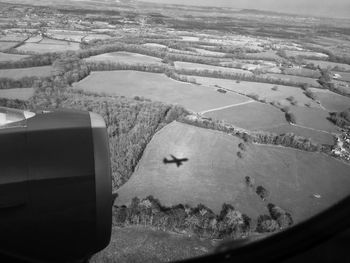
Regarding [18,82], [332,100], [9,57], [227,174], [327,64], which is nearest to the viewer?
[227,174]

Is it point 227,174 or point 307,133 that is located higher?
point 227,174

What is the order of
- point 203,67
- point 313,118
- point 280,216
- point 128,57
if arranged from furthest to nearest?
point 128,57, point 203,67, point 313,118, point 280,216

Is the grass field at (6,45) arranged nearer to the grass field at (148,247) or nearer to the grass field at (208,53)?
the grass field at (208,53)

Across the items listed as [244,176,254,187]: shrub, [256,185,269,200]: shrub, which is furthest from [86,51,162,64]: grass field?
[256,185,269,200]: shrub

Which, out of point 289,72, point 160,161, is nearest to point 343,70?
point 289,72

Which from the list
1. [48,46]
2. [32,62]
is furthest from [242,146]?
[48,46]

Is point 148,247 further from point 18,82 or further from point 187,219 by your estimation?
point 18,82

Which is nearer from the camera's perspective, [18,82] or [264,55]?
[18,82]

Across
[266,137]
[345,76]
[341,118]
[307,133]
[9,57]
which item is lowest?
[345,76]

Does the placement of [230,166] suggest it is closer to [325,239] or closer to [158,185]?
[158,185]

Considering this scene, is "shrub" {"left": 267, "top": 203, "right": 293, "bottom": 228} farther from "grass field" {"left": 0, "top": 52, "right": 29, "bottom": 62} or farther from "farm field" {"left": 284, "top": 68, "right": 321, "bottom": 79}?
"farm field" {"left": 284, "top": 68, "right": 321, "bottom": 79}
